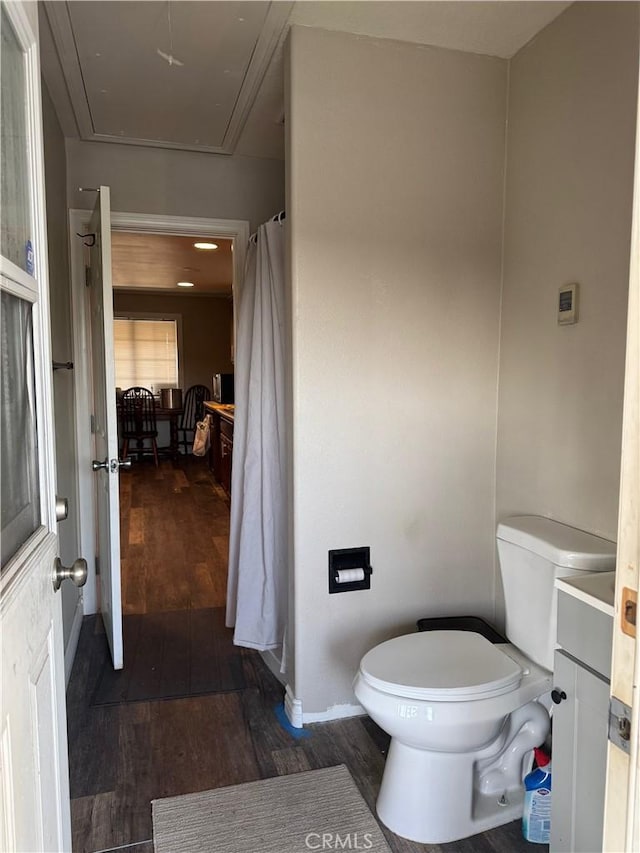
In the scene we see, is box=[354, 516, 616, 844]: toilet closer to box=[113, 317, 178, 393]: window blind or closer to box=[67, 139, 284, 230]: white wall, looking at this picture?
box=[67, 139, 284, 230]: white wall

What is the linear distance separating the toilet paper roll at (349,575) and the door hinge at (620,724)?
4.79 feet

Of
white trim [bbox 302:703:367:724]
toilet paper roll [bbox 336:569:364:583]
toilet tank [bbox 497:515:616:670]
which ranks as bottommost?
white trim [bbox 302:703:367:724]

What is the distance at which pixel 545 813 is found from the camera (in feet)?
5.35

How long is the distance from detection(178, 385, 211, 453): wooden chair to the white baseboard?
6507mm

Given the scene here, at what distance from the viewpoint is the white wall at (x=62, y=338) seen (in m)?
2.40

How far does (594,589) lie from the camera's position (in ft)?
4.21

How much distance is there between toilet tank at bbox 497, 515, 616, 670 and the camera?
1.61 metres

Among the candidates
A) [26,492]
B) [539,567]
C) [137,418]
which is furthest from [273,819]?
[137,418]

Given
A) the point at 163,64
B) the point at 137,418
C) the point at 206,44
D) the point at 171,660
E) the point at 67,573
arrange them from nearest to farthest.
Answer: the point at 67,573 < the point at 206,44 < the point at 163,64 < the point at 171,660 < the point at 137,418

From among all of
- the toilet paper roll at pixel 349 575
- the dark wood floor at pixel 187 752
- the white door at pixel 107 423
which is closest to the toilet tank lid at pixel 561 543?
the toilet paper roll at pixel 349 575

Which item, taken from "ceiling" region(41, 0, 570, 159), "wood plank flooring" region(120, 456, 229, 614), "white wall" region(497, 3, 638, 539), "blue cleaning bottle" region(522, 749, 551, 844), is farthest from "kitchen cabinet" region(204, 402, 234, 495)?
"blue cleaning bottle" region(522, 749, 551, 844)

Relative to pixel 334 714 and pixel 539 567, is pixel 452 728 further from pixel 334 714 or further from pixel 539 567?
pixel 334 714

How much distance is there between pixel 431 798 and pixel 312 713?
62cm

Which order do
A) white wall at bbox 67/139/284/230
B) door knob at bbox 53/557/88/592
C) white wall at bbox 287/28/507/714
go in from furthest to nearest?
white wall at bbox 67/139/284/230, white wall at bbox 287/28/507/714, door knob at bbox 53/557/88/592
